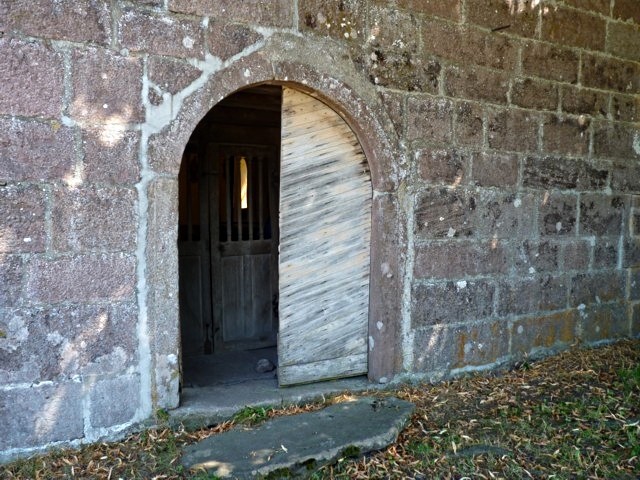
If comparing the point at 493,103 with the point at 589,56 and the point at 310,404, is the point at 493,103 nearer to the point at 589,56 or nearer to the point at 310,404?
the point at 589,56

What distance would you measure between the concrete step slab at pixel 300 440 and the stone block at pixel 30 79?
1817 millimetres

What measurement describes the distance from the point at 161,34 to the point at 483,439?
276 cm

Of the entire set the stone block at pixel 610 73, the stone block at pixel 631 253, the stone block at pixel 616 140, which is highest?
the stone block at pixel 610 73

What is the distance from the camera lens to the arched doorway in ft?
11.9

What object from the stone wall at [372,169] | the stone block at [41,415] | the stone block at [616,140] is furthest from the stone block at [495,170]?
the stone block at [41,415]

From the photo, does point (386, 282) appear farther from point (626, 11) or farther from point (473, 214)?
point (626, 11)

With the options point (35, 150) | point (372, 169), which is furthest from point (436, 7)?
point (35, 150)

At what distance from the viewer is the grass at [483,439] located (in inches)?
109

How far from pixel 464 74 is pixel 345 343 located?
1.99 m

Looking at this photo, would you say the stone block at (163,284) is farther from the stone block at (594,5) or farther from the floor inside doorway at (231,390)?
the stone block at (594,5)

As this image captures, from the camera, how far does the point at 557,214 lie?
438 cm

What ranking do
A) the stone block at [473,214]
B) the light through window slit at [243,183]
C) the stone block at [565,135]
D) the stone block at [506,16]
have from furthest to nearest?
the light through window slit at [243,183] → the stone block at [565,135] → the stone block at [506,16] → the stone block at [473,214]

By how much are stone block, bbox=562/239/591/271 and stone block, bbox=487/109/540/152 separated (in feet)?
2.81

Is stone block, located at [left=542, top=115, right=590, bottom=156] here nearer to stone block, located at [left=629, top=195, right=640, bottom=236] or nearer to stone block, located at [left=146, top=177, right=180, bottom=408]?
stone block, located at [left=629, top=195, right=640, bottom=236]
